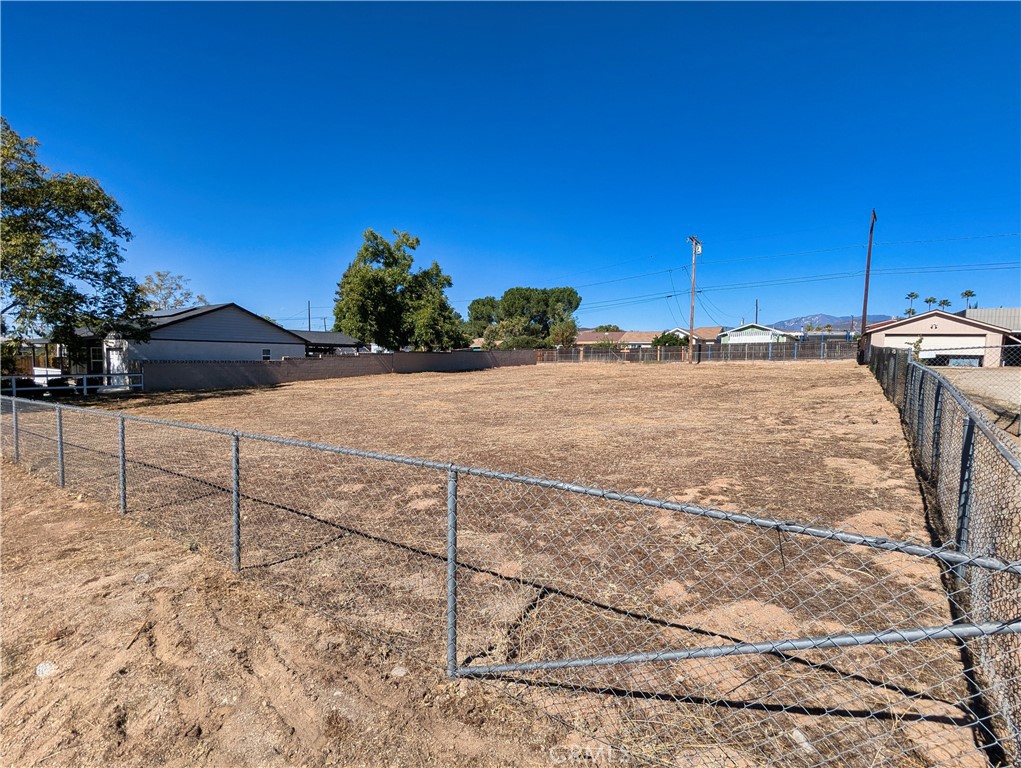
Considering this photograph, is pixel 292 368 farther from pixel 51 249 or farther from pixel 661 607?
pixel 661 607

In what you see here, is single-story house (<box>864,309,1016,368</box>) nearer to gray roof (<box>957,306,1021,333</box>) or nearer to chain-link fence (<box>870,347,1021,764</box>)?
gray roof (<box>957,306,1021,333</box>)

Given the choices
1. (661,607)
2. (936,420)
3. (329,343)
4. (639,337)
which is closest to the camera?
(661,607)

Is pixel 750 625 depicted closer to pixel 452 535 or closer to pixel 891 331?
pixel 452 535


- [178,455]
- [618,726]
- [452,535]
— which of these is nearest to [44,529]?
[178,455]

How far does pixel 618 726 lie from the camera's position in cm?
240

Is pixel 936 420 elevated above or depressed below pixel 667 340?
below

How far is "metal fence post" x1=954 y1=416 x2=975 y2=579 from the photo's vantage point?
363 cm

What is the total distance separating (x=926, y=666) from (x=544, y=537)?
288 centimetres

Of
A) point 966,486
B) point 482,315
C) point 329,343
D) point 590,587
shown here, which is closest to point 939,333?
point 966,486

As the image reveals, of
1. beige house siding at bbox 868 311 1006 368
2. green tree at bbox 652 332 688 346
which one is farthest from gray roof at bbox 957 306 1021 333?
green tree at bbox 652 332 688 346

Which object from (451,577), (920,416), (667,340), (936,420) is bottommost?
(451,577)

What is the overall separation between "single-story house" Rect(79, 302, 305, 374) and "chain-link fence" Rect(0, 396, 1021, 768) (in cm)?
2016
